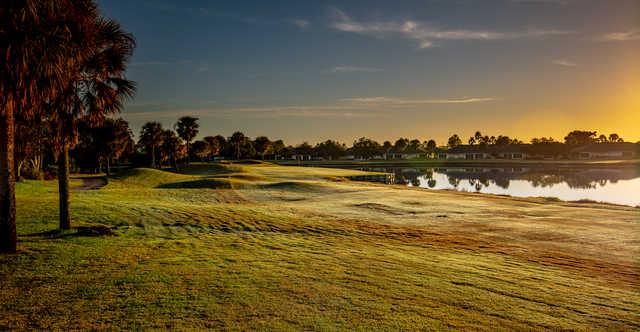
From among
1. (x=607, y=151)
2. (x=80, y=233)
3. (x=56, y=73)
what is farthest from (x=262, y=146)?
(x=56, y=73)

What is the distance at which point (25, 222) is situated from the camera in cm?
1479

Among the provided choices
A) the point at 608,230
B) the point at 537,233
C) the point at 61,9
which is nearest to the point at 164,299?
the point at 61,9

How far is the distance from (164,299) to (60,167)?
9.48m

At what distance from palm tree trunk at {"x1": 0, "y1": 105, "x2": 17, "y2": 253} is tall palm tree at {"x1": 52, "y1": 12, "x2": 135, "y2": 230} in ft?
8.00

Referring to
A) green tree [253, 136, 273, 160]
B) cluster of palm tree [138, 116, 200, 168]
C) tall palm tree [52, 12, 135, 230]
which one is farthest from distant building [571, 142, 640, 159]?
tall palm tree [52, 12, 135, 230]

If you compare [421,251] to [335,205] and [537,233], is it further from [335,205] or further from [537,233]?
[335,205]

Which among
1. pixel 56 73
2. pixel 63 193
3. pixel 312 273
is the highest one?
pixel 56 73

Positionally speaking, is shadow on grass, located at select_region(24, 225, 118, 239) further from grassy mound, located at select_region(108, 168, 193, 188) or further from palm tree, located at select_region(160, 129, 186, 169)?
palm tree, located at select_region(160, 129, 186, 169)

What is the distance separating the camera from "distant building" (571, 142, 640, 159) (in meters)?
154

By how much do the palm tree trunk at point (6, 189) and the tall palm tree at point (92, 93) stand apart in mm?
2438

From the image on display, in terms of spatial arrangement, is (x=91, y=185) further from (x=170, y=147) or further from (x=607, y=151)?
(x=607, y=151)

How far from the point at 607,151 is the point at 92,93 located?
630ft

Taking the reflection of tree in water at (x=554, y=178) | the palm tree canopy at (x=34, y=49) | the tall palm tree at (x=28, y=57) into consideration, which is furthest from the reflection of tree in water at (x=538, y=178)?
the palm tree canopy at (x=34, y=49)

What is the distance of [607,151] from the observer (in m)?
158
